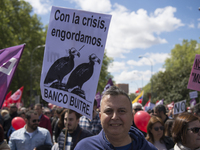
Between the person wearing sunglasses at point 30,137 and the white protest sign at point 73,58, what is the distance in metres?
1.44

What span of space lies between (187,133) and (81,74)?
1.53 m

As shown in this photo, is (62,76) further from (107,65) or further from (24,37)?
(107,65)

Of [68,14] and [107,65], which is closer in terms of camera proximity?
[68,14]

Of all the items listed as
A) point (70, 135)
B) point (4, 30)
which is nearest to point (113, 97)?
point (70, 135)

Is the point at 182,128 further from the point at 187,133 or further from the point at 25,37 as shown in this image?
the point at 25,37

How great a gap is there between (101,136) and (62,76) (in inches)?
59.4

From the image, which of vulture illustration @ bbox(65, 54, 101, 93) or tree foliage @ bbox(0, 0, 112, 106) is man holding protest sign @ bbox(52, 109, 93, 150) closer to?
vulture illustration @ bbox(65, 54, 101, 93)

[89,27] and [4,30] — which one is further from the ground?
[4,30]

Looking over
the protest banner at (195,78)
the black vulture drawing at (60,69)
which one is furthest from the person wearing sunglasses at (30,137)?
the protest banner at (195,78)

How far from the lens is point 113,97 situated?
1995mm

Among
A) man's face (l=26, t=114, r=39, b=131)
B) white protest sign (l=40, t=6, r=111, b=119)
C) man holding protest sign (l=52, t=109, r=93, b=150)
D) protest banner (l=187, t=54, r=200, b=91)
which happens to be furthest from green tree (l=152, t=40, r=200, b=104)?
white protest sign (l=40, t=6, r=111, b=119)

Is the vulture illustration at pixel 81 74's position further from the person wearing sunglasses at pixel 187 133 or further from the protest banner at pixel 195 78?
the protest banner at pixel 195 78

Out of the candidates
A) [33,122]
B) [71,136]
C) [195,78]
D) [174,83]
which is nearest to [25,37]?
[174,83]

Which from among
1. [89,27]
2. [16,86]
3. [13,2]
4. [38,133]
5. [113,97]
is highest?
[13,2]
